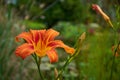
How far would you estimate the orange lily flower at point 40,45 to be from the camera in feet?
6.16

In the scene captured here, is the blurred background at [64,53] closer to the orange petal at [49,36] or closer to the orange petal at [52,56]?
the orange petal at [49,36]

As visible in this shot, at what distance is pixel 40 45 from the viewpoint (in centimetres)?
206

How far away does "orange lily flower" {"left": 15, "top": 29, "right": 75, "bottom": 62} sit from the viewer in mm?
1877

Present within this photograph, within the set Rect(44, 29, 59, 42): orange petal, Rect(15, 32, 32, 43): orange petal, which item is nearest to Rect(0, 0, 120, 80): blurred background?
Rect(44, 29, 59, 42): orange petal

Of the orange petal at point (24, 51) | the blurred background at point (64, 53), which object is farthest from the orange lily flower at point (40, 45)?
the blurred background at point (64, 53)

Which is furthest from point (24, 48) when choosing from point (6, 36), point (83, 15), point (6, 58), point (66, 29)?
point (83, 15)

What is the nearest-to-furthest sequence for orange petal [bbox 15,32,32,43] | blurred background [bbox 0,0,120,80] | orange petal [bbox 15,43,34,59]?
orange petal [bbox 15,43,34,59]
orange petal [bbox 15,32,32,43]
blurred background [bbox 0,0,120,80]

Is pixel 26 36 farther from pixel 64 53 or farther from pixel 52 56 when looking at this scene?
pixel 64 53

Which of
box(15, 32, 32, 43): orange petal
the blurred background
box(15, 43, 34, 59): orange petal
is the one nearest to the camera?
box(15, 43, 34, 59): orange petal

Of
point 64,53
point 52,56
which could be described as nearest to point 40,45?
point 52,56

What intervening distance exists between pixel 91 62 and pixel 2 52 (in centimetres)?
118

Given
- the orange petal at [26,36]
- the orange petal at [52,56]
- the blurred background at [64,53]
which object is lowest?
the blurred background at [64,53]

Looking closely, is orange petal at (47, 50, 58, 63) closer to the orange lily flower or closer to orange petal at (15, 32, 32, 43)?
the orange lily flower

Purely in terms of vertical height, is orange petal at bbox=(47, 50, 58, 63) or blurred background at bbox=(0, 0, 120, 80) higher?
orange petal at bbox=(47, 50, 58, 63)
